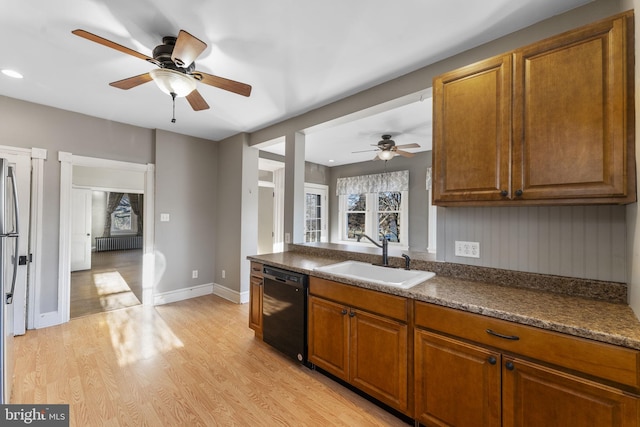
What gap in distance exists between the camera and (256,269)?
107 inches

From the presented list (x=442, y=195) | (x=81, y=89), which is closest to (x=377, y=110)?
(x=442, y=195)

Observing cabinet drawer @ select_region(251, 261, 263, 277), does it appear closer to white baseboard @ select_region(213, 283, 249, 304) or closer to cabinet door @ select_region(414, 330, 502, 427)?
white baseboard @ select_region(213, 283, 249, 304)

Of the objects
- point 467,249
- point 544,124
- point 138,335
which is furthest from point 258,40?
point 138,335

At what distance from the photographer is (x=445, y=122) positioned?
1792 millimetres

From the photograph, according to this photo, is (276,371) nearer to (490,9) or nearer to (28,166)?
(490,9)

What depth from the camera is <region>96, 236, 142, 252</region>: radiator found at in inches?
344

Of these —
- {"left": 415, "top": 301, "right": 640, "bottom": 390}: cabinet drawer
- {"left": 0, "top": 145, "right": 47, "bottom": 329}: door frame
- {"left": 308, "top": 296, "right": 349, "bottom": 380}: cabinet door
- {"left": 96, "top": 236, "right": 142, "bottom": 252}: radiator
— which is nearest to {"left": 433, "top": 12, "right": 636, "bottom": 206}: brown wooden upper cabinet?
{"left": 415, "top": 301, "right": 640, "bottom": 390}: cabinet drawer

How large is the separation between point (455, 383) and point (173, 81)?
2.65 m

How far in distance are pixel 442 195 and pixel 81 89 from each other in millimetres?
3485

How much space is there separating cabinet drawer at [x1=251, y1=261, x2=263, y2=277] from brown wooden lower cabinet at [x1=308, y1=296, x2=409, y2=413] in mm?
725

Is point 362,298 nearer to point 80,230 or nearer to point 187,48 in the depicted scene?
point 187,48

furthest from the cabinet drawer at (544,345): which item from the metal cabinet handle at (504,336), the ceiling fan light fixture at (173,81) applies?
the ceiling fan light fixture at (173,81)

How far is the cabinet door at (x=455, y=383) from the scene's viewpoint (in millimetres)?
1331

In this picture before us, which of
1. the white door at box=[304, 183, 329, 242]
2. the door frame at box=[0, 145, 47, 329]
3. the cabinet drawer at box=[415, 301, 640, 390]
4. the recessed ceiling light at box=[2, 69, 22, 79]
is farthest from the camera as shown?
the white door at box=[304, 183, 329, 242]
